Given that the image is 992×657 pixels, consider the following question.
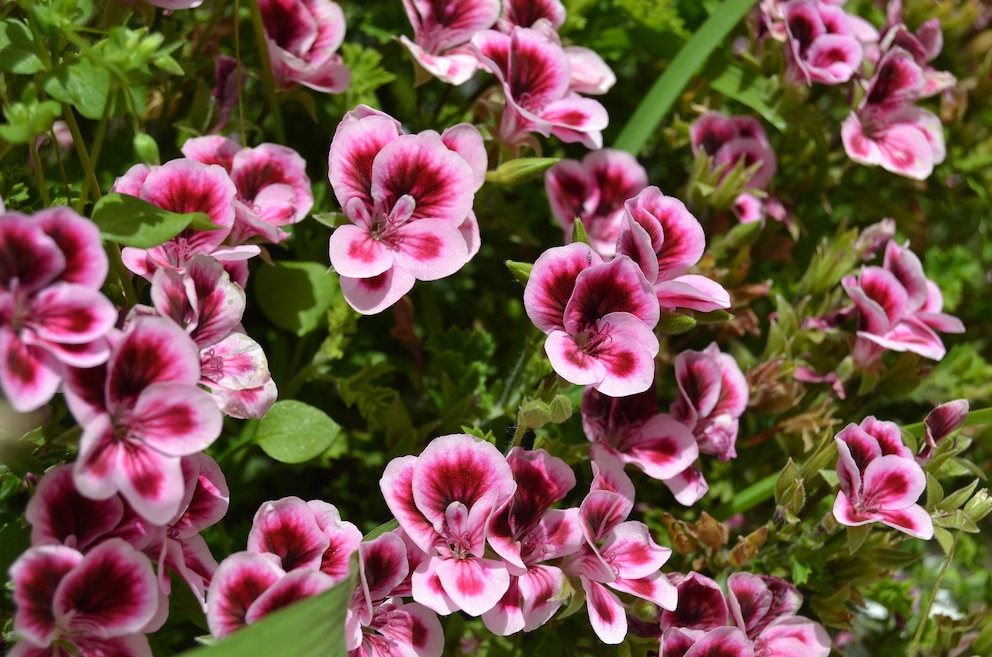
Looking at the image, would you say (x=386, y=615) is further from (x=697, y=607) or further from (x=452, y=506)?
(x=697, y=607)

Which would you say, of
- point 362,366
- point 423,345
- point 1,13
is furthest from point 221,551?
point 1,13

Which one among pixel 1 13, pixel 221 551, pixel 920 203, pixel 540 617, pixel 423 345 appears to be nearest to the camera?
pixel 540 617

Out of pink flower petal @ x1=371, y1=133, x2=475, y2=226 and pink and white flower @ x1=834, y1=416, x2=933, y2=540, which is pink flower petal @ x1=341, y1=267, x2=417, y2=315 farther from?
pink and white flower @ x1=834, y1=416, x2=933, y2=540

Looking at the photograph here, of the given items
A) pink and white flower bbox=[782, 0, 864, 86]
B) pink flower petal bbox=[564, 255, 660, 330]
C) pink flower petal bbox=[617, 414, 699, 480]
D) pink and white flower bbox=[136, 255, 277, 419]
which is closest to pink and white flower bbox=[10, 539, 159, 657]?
pink and white flower bbox=[136, 255, 277, 419]

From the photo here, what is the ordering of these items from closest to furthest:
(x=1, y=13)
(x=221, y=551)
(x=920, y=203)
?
Result: (x=1, y=13) < (x=221, y=551) < (x=920, y=203)

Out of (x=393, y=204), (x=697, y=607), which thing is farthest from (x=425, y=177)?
(x=697, y=607)

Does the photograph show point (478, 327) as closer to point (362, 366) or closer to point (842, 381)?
point (362, 366)

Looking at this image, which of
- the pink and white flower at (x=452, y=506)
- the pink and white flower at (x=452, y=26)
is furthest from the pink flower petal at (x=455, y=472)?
the pink and white flower at (x=452, y=26)
